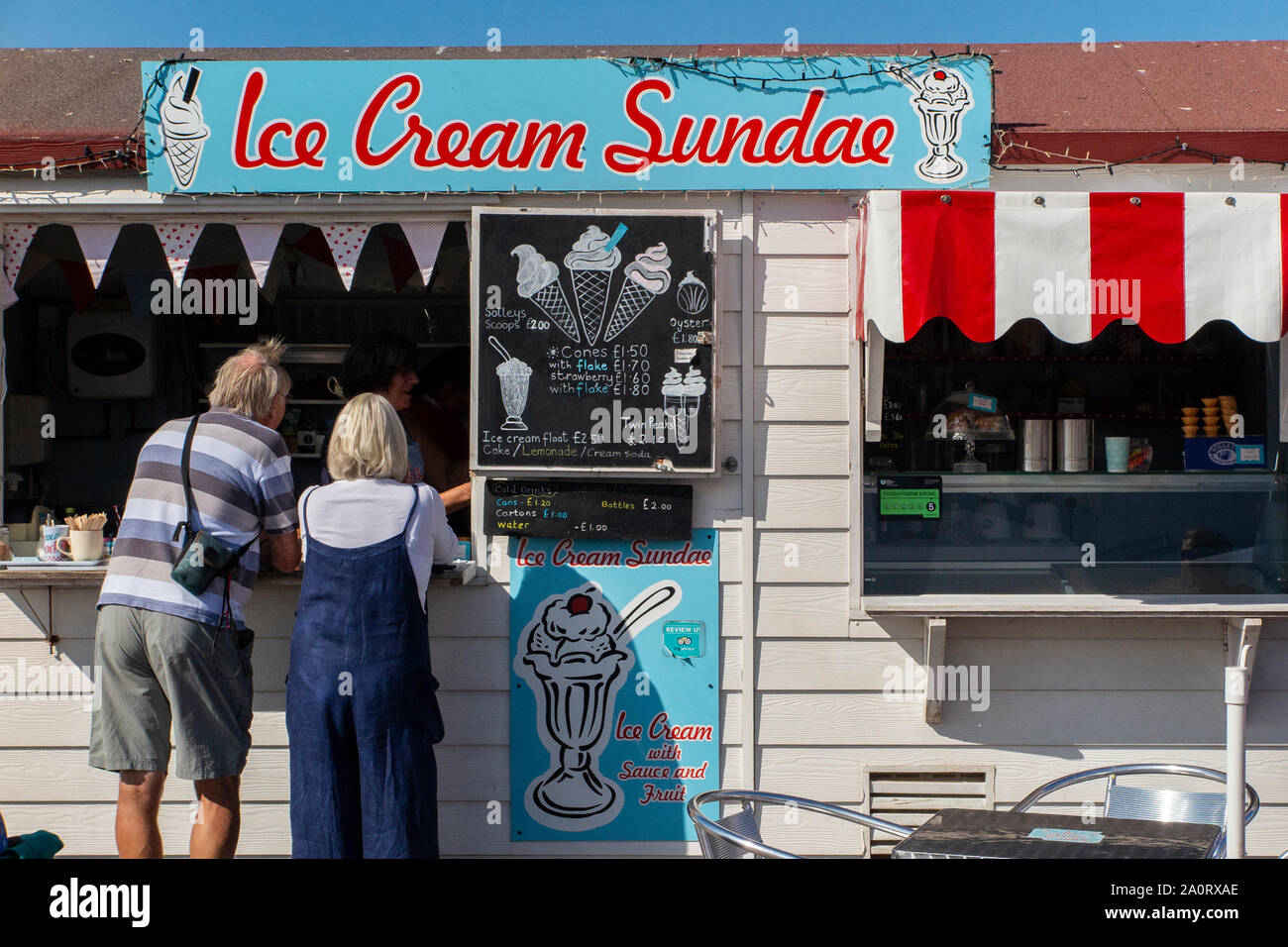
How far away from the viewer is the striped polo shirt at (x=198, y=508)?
3.45 metres

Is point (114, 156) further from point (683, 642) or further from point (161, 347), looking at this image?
point (683, 642)

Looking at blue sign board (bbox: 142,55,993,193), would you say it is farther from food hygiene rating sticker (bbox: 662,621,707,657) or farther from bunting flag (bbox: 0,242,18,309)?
food hygiene rating sticker (bbox: 662,621,707,657)

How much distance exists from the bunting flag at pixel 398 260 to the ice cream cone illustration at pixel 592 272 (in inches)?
70.6

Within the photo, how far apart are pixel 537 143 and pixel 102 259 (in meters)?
1.73

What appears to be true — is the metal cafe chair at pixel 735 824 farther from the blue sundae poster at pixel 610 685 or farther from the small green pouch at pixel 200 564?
the small green pouch at pixel 200 564

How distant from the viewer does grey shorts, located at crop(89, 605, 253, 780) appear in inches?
135

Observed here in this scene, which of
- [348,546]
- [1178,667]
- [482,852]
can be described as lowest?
[482,852]

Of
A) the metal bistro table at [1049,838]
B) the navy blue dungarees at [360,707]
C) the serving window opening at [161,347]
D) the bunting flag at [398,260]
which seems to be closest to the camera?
the metal bistro table at [1049,838]

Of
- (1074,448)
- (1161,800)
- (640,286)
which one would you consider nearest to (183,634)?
(640,286)

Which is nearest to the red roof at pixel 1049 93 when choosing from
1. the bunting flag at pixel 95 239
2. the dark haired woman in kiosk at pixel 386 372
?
the bunting flag at pixel 95 239

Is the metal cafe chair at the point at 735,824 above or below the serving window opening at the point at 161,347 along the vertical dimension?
below

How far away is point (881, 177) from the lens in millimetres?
4113
